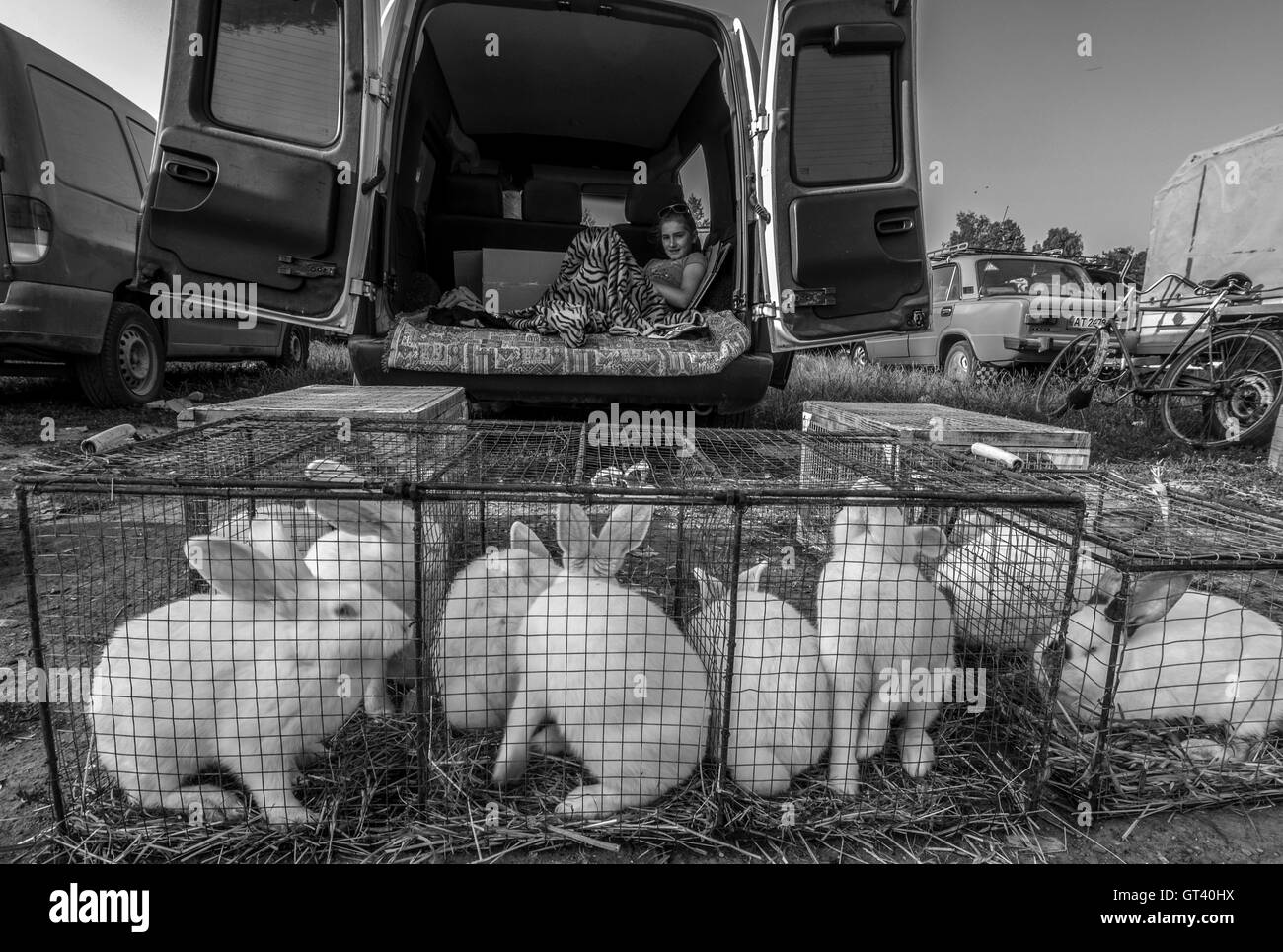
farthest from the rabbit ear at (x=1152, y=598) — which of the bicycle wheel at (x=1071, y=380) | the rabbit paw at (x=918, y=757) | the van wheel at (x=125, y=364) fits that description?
the van wheel at (x=125, y=364)

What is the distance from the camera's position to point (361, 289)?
367 cm

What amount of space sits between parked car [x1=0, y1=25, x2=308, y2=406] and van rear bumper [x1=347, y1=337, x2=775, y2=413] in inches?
64.7

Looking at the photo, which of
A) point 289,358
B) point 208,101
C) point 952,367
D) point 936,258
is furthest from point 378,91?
point 936,258

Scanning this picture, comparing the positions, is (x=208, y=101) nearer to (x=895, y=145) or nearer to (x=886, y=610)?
(x=895, y=145)

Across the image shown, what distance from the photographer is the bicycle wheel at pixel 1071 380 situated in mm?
6000

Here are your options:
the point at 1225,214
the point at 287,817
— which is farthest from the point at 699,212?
the point at 1225,214

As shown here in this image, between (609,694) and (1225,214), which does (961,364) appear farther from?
(609,694)

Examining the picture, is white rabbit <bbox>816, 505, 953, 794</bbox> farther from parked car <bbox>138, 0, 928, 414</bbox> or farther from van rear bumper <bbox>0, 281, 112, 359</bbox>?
van rear bumper <bbox>0, 281, 112, 359</bbox>

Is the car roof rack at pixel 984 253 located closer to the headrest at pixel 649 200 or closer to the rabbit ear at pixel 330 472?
the headrest at pixel 649 200

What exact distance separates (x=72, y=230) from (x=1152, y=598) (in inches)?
227

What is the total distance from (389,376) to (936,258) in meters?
7.81

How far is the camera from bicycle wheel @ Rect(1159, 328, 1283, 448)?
480 cm

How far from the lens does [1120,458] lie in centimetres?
501

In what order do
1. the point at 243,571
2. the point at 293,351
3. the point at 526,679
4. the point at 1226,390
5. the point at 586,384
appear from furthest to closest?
the point at 293,351
the point at 1226,390
the point at 586,384
the point at 526,679
the point at 243,571
